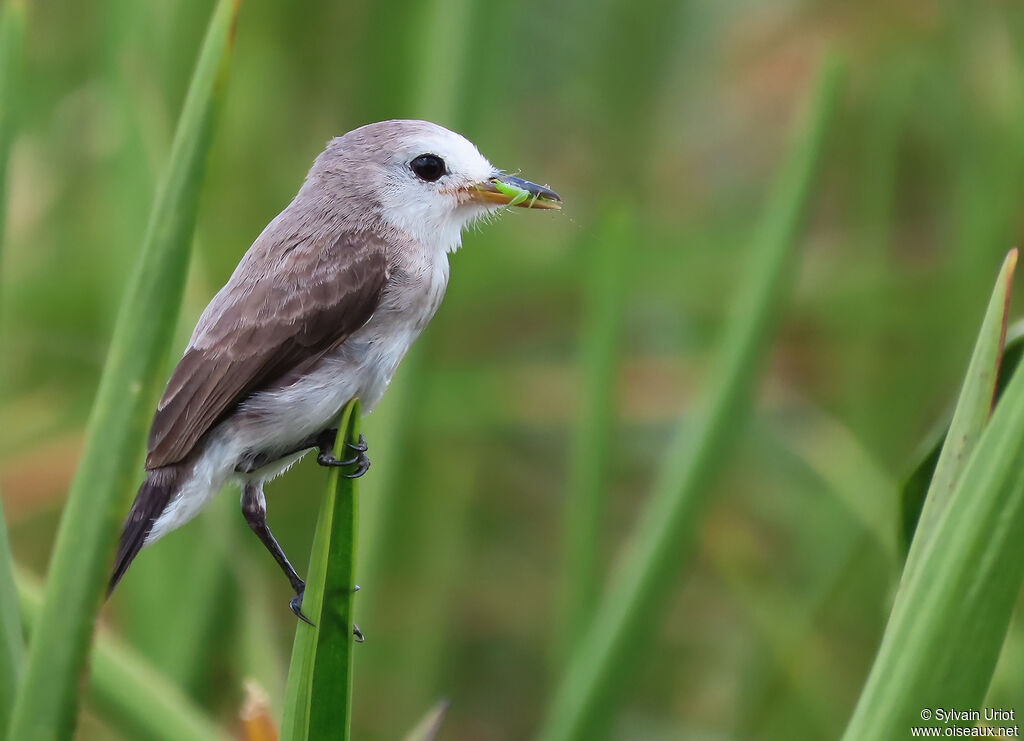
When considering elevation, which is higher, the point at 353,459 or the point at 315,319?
the point at 315,319

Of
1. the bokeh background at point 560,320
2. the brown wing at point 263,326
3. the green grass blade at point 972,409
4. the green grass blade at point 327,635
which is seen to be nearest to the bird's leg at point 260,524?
the brown wing at point 263,326

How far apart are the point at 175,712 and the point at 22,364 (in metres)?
1.62

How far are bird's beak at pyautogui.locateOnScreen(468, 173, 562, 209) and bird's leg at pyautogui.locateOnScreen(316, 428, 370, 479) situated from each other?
28 centimetres

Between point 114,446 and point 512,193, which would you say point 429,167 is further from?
point 114,446

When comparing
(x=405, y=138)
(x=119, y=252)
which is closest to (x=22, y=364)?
(x=119, y=252)

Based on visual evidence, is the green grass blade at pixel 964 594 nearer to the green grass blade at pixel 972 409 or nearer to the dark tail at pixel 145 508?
the green grass blade at pixel 972 409

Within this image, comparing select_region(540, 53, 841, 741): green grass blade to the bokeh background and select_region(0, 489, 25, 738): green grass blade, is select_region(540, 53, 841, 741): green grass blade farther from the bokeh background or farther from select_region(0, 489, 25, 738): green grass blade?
select_region(0, 489, 25, 738): green grass blade

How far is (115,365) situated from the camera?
791mm

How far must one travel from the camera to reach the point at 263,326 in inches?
46.0

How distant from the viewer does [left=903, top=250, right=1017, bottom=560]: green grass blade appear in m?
0.78

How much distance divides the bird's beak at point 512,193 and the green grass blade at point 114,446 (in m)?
0.40

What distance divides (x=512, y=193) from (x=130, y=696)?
63cm

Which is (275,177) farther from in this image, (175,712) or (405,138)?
(175,712)

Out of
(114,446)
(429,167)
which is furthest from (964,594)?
(429,167)
